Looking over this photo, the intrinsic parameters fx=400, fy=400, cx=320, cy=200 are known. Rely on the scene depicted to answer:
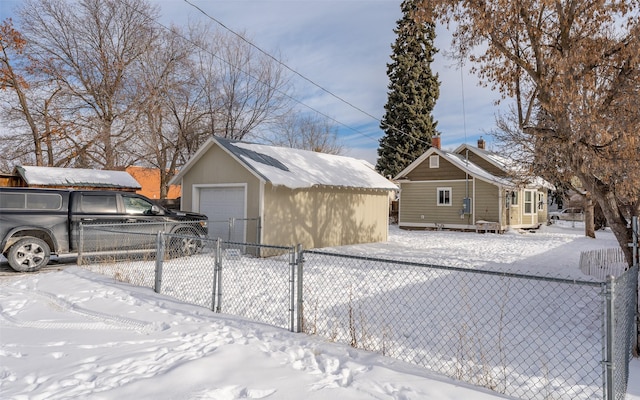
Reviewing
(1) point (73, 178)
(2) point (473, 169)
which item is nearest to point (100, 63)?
(1) point (73, 178)

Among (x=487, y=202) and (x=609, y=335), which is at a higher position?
(x=487, y=202)

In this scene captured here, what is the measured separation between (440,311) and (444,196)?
1907 cm

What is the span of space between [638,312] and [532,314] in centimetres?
151

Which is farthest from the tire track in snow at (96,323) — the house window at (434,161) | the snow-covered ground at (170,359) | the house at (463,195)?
the house window at (434,161)

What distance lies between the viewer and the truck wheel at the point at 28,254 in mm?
9016

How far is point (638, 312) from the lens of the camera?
5602 millimetres

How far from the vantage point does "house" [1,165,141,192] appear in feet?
57.4

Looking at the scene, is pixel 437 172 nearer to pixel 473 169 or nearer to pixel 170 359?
pixel 473 169

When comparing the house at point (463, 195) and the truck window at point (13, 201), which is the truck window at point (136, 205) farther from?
the house at point (463, 195)

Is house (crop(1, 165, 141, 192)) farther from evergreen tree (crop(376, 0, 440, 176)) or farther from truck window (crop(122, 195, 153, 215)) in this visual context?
evergreen tree (crop(376, 0, 440, 176))

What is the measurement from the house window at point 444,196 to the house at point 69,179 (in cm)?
1715

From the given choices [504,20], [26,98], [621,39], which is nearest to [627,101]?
[621,39]

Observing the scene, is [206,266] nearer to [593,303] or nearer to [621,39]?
[593,303]

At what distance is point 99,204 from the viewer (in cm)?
1040
